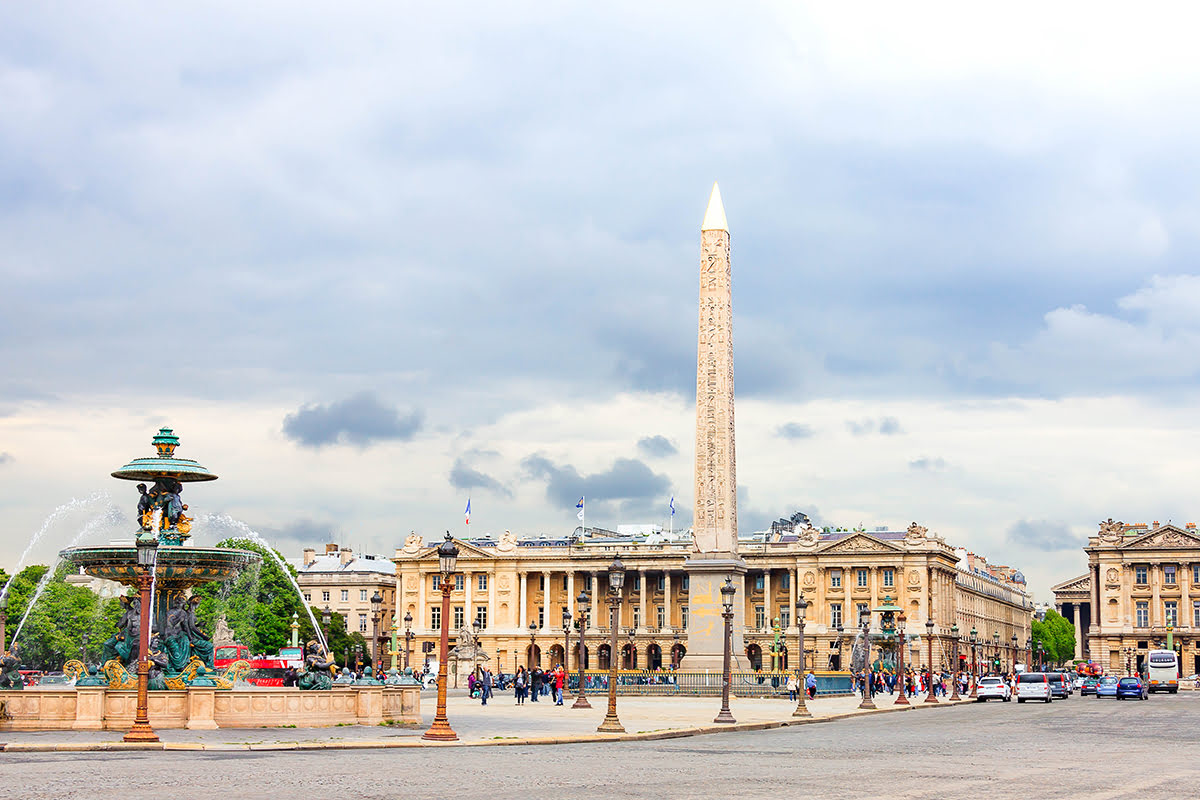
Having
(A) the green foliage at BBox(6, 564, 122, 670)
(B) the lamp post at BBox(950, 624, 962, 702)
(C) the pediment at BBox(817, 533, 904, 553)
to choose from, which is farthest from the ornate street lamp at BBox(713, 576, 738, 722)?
(C) the pediment at BBox(817, 533, 904, 553)

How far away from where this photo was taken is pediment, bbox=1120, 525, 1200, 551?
13562 cm

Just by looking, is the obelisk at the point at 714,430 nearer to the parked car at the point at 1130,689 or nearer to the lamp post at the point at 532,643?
the parked car at the point at 1130,689

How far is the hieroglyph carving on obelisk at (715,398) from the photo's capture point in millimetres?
53312

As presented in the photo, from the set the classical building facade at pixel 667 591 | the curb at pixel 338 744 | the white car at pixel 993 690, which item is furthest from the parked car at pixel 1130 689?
the classical building facade at pixel 667 591

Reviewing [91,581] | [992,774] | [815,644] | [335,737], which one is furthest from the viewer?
[815,644]

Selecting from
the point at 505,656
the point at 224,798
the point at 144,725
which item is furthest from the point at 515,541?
the point at 224,798

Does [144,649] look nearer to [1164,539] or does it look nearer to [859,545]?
[859,545]

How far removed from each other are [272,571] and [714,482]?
46198 mm

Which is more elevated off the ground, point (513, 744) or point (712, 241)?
point (712, 241)

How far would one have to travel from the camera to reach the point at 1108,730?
120 feet

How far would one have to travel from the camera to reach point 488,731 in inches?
1286

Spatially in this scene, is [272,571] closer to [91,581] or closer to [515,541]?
[91,581]

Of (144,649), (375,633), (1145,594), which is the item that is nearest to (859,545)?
(1145,594)

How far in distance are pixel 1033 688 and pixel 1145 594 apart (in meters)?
79.1
